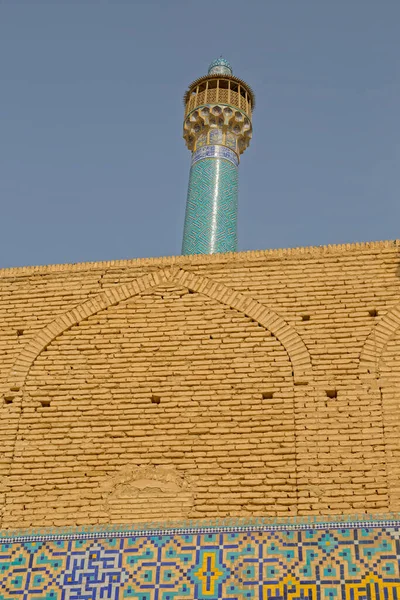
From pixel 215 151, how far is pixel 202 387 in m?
7.01

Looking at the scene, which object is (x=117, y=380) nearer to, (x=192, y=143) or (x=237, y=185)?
(x=237, y=185)

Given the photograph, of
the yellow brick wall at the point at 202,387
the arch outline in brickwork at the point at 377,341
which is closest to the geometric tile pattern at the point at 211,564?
the yellow brick wall at the point at 202,387

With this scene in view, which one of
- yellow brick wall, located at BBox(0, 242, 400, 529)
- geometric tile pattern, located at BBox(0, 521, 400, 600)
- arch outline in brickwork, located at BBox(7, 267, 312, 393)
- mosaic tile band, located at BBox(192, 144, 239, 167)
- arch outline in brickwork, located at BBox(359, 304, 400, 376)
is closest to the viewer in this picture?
geometric tile pattern, located at BBox(0, 521, 400, 600)

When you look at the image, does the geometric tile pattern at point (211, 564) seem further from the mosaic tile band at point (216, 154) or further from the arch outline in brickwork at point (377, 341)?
the mosaic tile band at point (216, 154)

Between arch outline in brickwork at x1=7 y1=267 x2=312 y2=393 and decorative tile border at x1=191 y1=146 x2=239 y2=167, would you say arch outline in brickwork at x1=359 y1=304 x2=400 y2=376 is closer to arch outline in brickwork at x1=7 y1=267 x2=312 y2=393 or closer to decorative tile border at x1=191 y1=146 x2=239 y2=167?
arch outline in brickwork at x1=7 y1=267 x2=312 y2=393

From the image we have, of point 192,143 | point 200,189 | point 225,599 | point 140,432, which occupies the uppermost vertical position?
point 192,143

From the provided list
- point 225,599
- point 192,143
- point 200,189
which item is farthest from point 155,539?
point 192,143

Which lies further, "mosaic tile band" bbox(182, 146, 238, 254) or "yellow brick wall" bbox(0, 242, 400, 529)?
"mosaic tile band" bbox(182, 146, 238, 254)

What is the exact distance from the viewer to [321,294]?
22.7 feet

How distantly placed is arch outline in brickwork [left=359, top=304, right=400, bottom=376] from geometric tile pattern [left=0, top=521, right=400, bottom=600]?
115 centimetres

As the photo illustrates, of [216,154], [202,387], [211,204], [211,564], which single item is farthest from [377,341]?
[216,154]

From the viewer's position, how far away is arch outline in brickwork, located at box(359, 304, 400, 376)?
21.2ft

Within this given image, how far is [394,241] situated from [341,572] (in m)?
2.56

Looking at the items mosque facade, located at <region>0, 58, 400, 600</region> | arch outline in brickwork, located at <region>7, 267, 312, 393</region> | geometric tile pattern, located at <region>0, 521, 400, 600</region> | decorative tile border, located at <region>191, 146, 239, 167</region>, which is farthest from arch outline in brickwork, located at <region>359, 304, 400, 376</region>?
decorative tile border, located at <region>191, 146, 239, 167</region>
